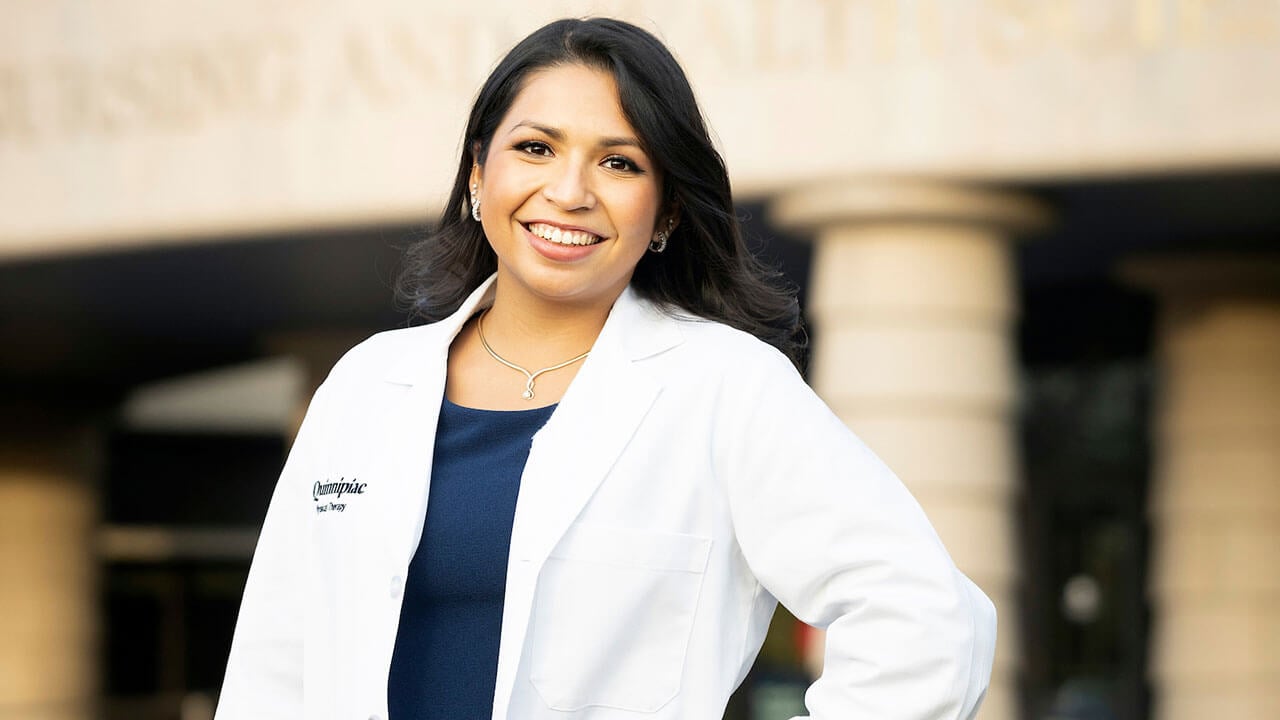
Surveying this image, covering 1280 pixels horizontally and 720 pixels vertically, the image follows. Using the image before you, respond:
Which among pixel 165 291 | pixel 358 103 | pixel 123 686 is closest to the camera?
pixel 358 103

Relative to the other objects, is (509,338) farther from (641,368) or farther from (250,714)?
(250,714)

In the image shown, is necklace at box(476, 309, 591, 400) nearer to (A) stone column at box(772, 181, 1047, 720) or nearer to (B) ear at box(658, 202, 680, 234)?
(B) ear at box(658, 202, 680, 234)

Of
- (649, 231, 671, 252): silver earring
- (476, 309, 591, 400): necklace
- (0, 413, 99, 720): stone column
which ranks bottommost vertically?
(0, 413, 99, 720): stone column

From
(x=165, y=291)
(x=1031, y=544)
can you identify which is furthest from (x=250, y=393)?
(x=1031, y=544)

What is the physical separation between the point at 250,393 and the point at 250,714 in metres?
15.8

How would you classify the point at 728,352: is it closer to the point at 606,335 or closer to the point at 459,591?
the point at 606,335

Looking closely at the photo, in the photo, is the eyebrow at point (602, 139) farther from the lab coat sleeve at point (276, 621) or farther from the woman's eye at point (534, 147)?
the lab coat sleeve at point (276, 621)

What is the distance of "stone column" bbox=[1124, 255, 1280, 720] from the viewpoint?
29.6ft

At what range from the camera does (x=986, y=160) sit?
7406mm

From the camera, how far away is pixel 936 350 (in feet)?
Answer: 25.0

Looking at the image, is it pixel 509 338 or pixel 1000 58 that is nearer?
pixel 509 338

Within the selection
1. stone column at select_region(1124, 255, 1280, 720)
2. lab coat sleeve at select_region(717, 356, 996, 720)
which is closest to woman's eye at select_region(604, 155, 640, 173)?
lab coat sleeve at select_region(717, 356, 996, 720)

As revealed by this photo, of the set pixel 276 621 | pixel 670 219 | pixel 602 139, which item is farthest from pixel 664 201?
pixel 276 621

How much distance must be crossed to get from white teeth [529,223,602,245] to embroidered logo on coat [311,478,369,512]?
0.42 metres
